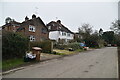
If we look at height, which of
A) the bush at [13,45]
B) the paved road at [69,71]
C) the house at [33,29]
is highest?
the house at [33,29]

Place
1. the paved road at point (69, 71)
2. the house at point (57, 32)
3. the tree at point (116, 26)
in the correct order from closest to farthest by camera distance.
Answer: the paved road at point (69, 71)
the tree at point (116, 26)
the house at point (57, 32)

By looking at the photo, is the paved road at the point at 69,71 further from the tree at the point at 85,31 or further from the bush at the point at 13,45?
the tree at the point at 85,31

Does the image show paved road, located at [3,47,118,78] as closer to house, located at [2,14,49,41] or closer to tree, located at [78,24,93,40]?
house, located at [2,14,49,41]

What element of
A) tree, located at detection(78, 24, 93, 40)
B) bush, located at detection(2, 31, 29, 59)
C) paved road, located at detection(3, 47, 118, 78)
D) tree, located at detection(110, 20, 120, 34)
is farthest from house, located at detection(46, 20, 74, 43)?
paved road, located at detection(3, 47, 118, 78)

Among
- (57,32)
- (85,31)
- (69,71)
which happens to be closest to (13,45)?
(69,71)

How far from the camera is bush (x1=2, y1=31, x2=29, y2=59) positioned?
33.8 ft

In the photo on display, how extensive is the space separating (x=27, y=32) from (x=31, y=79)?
83.6ft

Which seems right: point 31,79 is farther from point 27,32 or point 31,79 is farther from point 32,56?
point 27,32

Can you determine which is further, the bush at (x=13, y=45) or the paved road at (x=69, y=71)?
the bush at (x=13, y=45)

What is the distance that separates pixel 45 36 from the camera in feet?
119

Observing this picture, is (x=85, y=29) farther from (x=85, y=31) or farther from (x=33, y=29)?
(x=33, y=29)

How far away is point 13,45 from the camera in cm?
1095

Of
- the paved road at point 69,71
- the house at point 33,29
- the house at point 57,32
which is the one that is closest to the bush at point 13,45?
the paved road at point 69,71

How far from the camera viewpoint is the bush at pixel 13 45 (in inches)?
406
